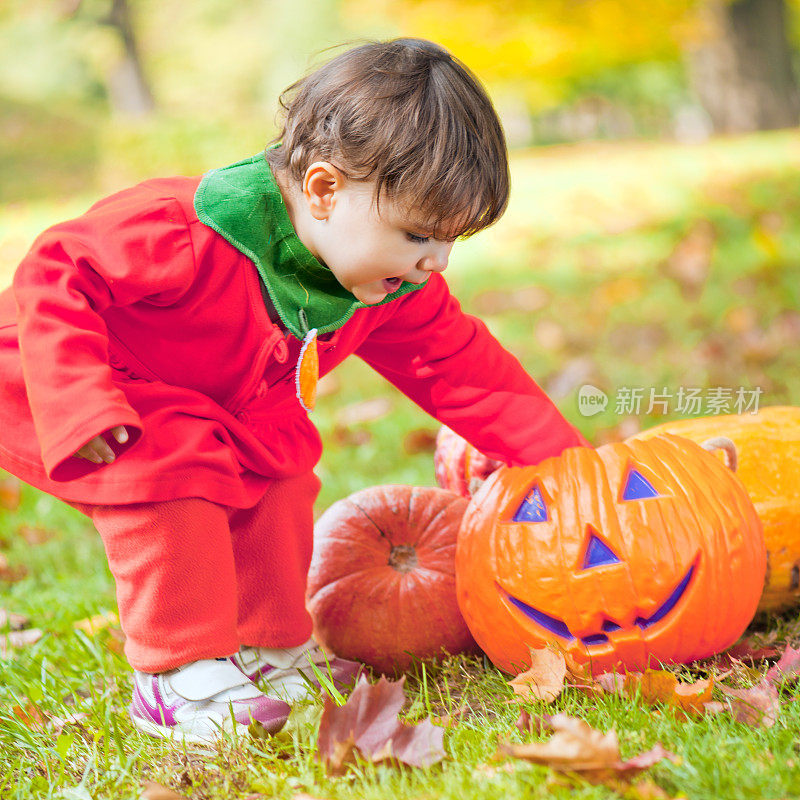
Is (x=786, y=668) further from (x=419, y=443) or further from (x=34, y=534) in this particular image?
(x=34, y=534)

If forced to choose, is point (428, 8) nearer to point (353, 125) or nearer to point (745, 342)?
point (745, 342)

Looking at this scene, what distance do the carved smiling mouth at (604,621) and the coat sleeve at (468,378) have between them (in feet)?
1.37

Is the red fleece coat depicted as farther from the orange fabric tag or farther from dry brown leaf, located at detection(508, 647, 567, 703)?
dry brown leaf, located at detection(508, 647, 567, 703)

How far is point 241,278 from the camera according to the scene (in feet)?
6.69

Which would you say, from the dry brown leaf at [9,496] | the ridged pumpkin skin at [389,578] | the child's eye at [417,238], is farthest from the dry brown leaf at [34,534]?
the child's eye at [417,238]

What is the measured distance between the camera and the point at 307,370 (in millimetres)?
2094

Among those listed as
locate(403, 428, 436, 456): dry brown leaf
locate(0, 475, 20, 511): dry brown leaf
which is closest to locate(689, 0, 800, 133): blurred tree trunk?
locate(403, 428, 436, 456): dry brown leaf

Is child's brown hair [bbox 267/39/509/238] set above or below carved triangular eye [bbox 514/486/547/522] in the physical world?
above

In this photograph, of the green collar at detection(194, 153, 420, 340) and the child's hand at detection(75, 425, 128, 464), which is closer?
the child's hand at detection(75, 425, 128, 464)

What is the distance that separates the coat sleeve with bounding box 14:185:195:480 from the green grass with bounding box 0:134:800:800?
0.65 m

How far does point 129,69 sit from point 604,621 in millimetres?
22889

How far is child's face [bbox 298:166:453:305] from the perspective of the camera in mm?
1947

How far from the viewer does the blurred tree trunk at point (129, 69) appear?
2217cm

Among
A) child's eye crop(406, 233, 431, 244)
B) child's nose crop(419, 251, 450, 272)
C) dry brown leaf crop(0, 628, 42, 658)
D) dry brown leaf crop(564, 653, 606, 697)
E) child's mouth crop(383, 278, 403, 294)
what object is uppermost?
child's eye crop(406, 233, 431, 244)
